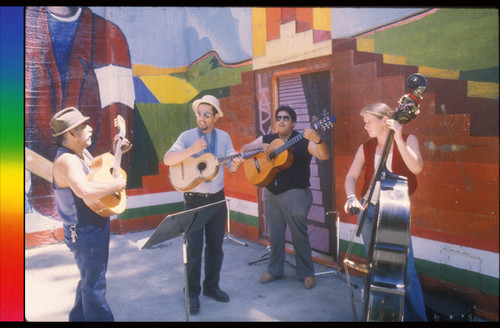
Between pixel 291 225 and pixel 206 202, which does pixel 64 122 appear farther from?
pixel 291 225

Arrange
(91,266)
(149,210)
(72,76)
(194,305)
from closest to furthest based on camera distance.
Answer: (91,266) → (194,305) → (72,76) → (149,210)

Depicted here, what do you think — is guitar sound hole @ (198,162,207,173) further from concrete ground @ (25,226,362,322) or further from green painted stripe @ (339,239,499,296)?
green painted stripe @ (339,239,499,296)

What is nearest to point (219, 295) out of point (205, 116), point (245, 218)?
point (205, 116)

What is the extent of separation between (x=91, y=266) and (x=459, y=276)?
10.4 feet

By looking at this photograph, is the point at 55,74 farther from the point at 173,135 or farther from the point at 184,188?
the point at 184,188

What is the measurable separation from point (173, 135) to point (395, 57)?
4.11m

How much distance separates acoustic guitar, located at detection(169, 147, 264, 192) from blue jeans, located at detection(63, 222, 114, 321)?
1.01 meters

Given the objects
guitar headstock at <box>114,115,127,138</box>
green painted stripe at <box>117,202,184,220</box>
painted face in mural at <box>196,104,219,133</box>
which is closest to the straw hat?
guitar headstock at <box>114,115,127,138</box>

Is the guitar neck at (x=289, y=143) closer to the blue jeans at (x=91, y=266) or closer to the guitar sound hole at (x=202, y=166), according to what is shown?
the guitar sound hole at (x=202, y=166)

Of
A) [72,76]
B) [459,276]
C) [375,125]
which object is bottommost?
[459,276]

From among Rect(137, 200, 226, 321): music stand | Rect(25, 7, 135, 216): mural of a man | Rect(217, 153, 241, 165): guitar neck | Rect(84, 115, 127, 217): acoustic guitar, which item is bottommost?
Rect(137, 200, 226, 321): music stand

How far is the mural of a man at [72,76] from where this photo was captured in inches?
215

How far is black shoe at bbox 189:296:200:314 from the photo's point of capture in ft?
11.6

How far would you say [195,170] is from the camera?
3861 millimetres
